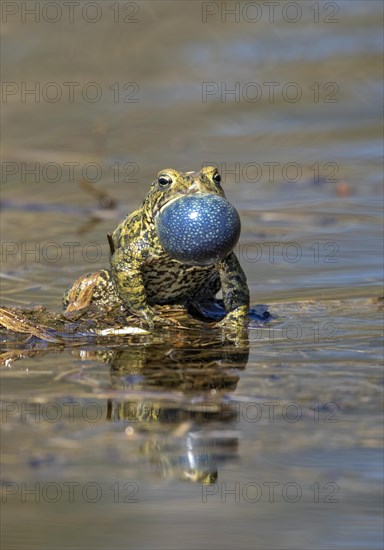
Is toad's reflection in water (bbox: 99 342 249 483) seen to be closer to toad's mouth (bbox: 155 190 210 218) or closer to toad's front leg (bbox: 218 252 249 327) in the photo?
toad's front leg (bbox: 218 252 249 327)

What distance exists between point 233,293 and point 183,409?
6.21 feet

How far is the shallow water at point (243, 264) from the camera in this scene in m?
5.88

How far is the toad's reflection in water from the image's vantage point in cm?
610

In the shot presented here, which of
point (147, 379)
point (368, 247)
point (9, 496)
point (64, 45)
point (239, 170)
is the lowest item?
point (9, 496)

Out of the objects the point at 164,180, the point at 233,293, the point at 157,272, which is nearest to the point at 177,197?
the point at 164,180

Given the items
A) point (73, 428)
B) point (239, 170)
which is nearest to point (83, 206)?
point (239, 170)

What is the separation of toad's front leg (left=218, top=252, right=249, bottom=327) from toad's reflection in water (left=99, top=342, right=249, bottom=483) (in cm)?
44

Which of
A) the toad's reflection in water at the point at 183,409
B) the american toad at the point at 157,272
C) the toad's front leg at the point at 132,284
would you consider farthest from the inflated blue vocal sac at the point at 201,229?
the toad's reflection in water at the point at 183,409

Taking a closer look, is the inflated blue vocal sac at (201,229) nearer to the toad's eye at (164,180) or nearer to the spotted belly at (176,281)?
the toad's eye at (164,180)

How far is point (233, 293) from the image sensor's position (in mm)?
8469

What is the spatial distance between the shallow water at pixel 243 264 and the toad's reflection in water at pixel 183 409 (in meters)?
0.01

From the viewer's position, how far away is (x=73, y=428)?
Result: 21.3 ft

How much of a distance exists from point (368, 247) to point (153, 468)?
17.8 ft

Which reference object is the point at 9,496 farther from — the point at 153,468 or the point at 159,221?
the point at 159,221
